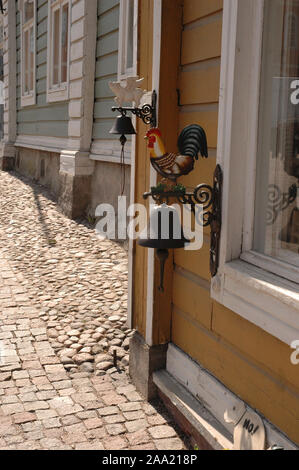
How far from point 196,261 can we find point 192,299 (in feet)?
0.83

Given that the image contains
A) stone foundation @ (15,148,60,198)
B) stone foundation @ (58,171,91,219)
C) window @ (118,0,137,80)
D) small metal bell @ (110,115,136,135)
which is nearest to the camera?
small metal bell @ (110,115,136,135)

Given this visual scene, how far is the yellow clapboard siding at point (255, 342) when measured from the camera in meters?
2.41

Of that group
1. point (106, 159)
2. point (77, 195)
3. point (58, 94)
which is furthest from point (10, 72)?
point (106, 159)

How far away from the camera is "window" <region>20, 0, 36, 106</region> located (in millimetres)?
12297

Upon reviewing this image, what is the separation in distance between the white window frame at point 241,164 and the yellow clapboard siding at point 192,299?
28 cm

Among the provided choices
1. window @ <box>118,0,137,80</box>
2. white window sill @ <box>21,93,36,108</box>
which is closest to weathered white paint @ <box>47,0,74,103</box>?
white window sill @ <box>21,93,36,108</box>

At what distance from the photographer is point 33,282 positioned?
6.21 metres

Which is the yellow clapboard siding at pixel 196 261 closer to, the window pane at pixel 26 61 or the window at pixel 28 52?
the window at pixel 28 52

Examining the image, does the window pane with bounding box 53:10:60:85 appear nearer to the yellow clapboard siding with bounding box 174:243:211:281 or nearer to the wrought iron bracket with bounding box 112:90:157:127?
the wrought iron bracket with bounding box 112:90:157:127

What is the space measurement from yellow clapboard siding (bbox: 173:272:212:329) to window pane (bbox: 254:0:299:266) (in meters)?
0.58

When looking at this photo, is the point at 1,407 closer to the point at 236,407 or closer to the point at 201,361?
the point at 201,361

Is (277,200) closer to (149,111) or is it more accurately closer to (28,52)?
(149,111)

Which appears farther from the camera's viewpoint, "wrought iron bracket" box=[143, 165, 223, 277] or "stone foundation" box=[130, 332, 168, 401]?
"stone foundation" box=[130, 332, 168, 401]

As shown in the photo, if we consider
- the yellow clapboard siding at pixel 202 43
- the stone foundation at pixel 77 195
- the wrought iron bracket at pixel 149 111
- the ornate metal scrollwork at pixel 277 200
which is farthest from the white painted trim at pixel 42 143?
the ornate metal scrollwork at pixel 277 200
